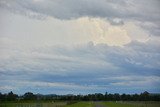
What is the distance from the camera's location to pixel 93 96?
19062cm

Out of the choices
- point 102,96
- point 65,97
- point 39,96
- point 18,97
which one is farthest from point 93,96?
point 18,97

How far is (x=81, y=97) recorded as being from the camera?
181 m

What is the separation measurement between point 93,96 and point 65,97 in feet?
93.6

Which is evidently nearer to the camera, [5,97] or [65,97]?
[5,97]

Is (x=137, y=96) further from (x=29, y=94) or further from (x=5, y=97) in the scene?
(x=5, y=97)

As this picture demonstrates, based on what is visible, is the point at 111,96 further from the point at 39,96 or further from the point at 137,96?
the point at 39,96

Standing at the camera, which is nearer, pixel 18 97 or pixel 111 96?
pixel 18 97

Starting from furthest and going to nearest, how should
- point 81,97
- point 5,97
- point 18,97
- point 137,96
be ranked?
point 81,97
point 137,96
point 18,97
point 5,97

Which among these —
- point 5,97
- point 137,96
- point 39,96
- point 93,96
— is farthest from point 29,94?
point 93,96

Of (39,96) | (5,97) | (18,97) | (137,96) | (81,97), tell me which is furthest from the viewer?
(81,97)

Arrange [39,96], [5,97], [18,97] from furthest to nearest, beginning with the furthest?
1. [39,96]
2. [18,97]
3. [5,97]

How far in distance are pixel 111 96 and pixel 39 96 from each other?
2469 inches

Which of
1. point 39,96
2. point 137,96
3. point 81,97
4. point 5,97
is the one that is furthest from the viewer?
point 81,97

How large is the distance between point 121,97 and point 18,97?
248 ft
